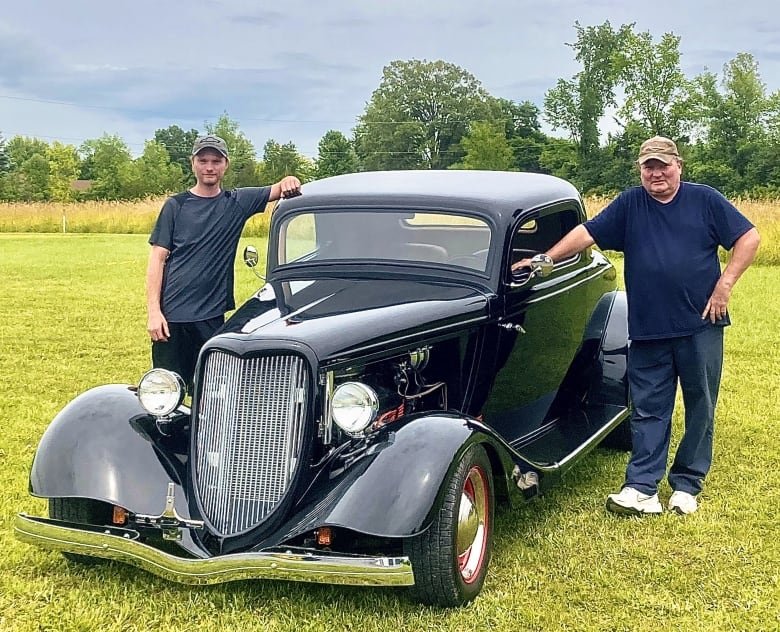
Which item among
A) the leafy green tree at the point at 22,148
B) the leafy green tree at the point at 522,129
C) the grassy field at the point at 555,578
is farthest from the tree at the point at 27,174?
the grassy field at the point at 555,578

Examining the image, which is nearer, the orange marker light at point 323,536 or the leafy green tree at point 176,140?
the orange marker light at point 323,536

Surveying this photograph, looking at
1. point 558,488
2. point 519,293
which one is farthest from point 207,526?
point 558,488

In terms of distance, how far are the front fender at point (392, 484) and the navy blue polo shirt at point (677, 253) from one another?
1.76 meters

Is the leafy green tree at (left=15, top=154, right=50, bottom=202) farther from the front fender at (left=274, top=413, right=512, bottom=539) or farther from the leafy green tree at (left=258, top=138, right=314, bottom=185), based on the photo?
the front fender at (left=274, top=413, right=512, bottom=539)

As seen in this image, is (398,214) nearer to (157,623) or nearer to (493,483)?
(493,483)

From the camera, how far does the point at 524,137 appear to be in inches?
3137

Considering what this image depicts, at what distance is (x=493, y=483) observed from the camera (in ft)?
14.3

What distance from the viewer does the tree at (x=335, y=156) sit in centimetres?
7669

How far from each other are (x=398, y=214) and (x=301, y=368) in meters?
1.62

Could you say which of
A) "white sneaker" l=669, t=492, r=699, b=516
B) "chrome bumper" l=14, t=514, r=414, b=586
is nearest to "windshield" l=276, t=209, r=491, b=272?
"white sneaker" l=669, t=492, r=699, b=516

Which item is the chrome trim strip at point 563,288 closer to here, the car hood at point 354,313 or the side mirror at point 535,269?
the side mirror at point 535,269

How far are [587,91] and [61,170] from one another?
153ft

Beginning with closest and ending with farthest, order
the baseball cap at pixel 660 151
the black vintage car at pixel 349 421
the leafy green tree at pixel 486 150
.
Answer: the black vintage car at pixel 349 421, the baseball cap at pixel 660 151, the leafy green tree at pixel 486 150

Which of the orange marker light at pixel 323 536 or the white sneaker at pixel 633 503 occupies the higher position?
the orange marker light at pixel 323 536
